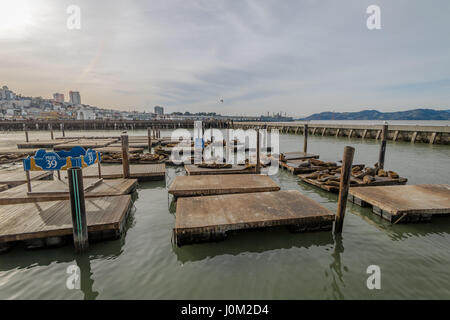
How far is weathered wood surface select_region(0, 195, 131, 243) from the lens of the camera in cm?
505

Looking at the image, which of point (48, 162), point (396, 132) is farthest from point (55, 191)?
point (396, 132)

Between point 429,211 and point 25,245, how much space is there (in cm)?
1112

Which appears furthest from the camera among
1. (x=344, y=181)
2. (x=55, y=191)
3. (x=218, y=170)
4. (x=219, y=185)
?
(x=218, y=170)

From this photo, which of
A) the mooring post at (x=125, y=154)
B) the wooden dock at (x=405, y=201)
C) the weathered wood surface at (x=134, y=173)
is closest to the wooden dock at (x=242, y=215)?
the wooden dock at (x=405, y=201)

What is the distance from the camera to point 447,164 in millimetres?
16047

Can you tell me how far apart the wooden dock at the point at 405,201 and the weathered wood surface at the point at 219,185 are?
3206 millimetres

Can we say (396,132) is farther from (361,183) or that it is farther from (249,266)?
(249,266)

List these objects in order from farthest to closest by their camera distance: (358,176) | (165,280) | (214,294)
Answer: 1. (358,176)
2. (165,280)
3. (214,294)

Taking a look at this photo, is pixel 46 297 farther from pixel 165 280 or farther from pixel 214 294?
pixel 214 294

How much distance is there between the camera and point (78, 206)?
15.7 feet

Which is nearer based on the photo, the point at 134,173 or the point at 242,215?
the point at 242,215

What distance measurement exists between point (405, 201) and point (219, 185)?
6.48 metres

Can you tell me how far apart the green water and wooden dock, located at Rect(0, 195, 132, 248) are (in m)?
0.30
